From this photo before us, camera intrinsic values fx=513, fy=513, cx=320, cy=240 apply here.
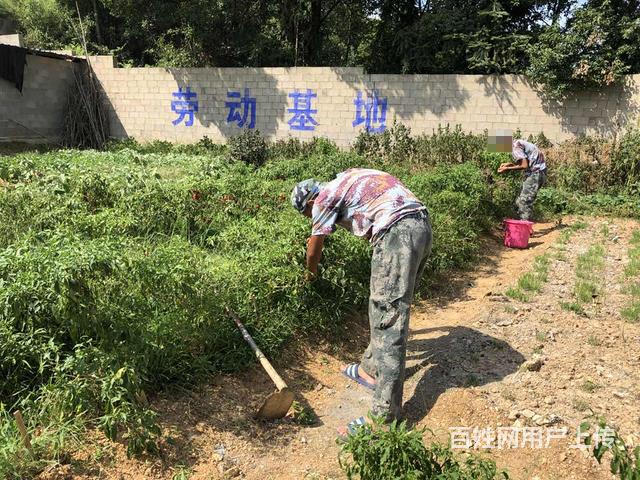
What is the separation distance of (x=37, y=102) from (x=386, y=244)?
1332cm

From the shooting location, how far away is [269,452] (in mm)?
2893

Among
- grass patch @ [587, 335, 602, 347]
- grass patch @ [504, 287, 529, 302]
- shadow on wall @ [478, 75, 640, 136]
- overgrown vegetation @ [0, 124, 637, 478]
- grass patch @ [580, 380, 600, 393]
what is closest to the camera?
overgrown vegetation @ [0, 124, 637, 478]

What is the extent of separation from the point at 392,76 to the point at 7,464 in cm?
1063

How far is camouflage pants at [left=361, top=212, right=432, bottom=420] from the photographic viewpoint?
3055mm

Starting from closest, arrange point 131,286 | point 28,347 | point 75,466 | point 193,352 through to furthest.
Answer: point 75,466
point 28,347
point 131,286
point 193,352

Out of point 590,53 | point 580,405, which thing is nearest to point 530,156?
point 590,53

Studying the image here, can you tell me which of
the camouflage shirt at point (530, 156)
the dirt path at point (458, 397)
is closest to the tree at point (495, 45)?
the camouflage shirt at point (530, 156)

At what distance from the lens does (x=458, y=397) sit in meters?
3.23

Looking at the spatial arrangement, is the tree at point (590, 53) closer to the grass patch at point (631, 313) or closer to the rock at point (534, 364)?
the grass patch at point (631, 313)

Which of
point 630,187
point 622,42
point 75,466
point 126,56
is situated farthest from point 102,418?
point 126,56

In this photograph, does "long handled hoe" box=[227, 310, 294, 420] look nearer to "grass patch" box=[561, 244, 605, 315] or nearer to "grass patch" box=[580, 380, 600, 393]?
"grass patch" box=[580, 380, 600, 393]

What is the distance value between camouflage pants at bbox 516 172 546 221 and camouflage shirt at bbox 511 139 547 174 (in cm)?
9

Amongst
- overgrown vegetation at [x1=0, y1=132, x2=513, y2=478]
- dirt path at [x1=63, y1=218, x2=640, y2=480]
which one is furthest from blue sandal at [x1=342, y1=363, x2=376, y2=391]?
overgrown vegetation at [x1=0, y1=132, x2=513, y2=478]

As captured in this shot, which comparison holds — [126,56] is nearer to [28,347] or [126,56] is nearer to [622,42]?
[622,42]
